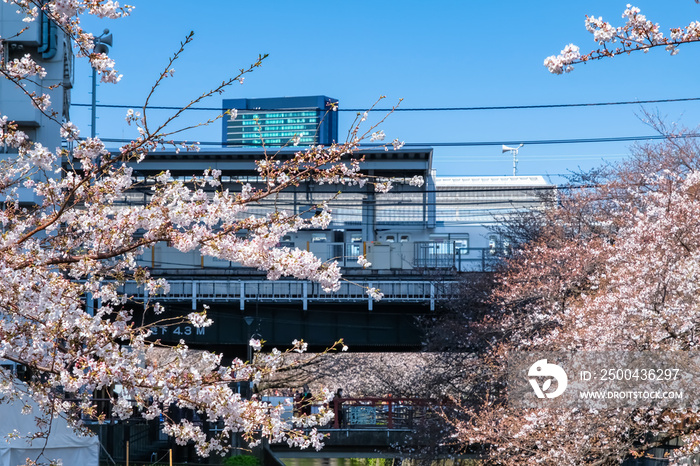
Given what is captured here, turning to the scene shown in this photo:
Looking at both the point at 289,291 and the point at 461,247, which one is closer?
the point at 289,291

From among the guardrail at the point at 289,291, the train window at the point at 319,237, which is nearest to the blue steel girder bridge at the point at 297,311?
the guardrail at the point at 289,291

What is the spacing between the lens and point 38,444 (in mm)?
15172

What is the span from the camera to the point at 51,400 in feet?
20.1

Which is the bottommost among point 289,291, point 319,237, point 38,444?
point 38,444

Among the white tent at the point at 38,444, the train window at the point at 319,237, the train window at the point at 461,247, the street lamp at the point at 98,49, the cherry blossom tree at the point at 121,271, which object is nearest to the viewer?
the cherry blossom tree at the point at 121,271

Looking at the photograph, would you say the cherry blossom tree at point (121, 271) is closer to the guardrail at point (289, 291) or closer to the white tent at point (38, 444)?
the white tent at point (38, 444)

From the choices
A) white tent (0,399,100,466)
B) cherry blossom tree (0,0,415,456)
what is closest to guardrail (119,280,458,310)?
white tent (0,399,100,466)

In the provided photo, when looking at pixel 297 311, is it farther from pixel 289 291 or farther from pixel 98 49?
pixel 98 49

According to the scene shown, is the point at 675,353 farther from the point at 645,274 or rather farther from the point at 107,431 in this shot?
the point at 107,431

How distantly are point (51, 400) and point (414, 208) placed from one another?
4022 centimetres

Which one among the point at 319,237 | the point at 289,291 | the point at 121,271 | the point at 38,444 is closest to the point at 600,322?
the point at 121,271

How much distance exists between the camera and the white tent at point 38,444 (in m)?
14.9

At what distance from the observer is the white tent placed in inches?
588

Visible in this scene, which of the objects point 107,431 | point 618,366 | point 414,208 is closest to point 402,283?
→ point 107,431
